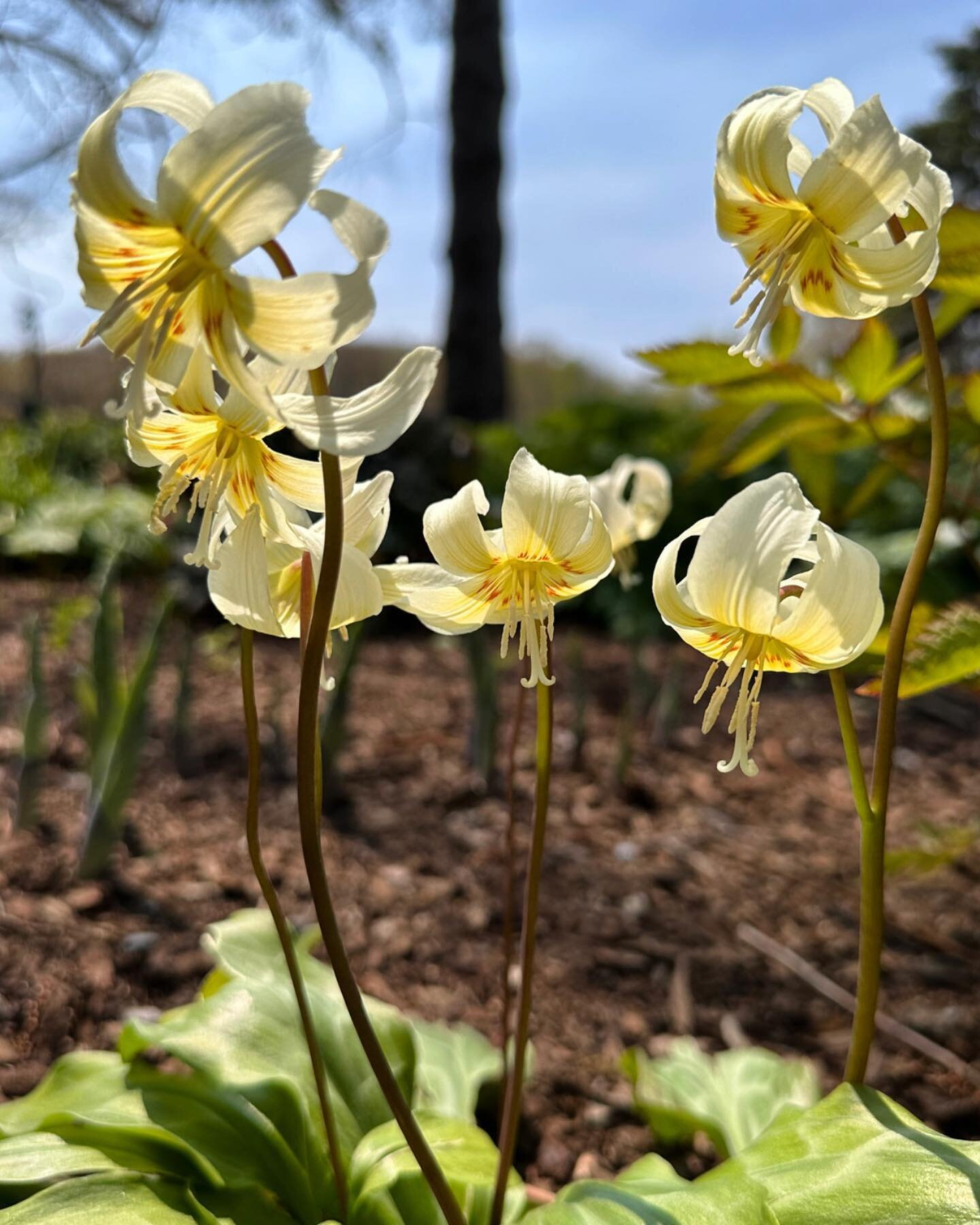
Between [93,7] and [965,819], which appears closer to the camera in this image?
[965,819]

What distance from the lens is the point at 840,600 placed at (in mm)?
943

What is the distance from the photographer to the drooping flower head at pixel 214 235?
76cm

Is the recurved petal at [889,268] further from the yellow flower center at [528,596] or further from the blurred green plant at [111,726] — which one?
the blurred green plant at [111,726]

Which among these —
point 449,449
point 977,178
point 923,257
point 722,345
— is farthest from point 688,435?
point 977,178

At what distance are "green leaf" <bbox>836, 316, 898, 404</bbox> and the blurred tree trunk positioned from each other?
742cm

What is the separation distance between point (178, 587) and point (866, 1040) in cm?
447

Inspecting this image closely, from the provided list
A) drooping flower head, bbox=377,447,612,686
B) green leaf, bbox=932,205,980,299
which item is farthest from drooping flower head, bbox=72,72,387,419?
green leaf, bbox=932,205,980,299

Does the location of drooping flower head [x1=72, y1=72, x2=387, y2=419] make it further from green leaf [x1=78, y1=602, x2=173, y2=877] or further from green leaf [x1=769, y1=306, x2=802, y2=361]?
green leaf [x1=78, y1=602, x2=173, y2=877]

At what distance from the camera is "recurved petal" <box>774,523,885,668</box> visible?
3.06ft

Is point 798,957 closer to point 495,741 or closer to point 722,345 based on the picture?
point 495,741

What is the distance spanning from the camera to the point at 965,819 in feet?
11.5

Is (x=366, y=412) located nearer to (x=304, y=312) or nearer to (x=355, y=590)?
(x=304, y=312)

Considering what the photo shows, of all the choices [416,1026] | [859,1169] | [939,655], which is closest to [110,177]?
[939,655]

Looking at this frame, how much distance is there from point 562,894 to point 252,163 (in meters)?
2.44
